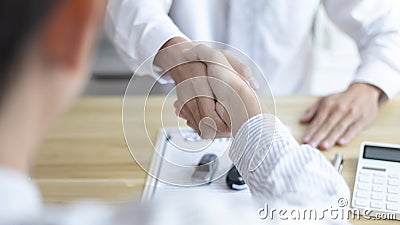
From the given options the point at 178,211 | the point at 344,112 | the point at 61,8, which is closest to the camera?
the point at 61,8

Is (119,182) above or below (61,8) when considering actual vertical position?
below

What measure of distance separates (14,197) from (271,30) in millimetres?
957

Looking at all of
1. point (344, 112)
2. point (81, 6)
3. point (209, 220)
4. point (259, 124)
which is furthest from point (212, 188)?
point (81, 6)

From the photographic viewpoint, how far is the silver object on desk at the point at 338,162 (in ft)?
3.19

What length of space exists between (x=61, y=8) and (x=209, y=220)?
21cm

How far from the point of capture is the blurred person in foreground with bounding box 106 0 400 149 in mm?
1065

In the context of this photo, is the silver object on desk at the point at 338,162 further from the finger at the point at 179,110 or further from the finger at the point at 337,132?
the finger at the point at 179,110

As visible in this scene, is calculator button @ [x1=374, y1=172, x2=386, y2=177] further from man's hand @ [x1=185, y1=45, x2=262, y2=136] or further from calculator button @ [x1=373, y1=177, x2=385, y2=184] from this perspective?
man's hand @ [x1=185, y1=45, x2=262, y2=136]

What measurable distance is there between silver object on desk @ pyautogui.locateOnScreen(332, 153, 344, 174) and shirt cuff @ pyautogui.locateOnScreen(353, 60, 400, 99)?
8.7 inches

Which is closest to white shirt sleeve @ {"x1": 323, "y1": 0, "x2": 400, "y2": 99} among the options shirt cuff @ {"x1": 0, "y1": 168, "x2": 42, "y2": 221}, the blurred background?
shirt cuff @ {"x1": 0, "y1": 168, "x2": 42, "y2": 221}

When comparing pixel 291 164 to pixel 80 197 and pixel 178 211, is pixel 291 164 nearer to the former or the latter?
pixel 178 211

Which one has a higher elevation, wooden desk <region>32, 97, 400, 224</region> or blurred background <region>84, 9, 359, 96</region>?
wooden desk <region>32, 97, 400, 224</region>

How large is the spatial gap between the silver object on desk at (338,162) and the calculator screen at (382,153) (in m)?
0.04

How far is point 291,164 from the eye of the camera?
72cm
